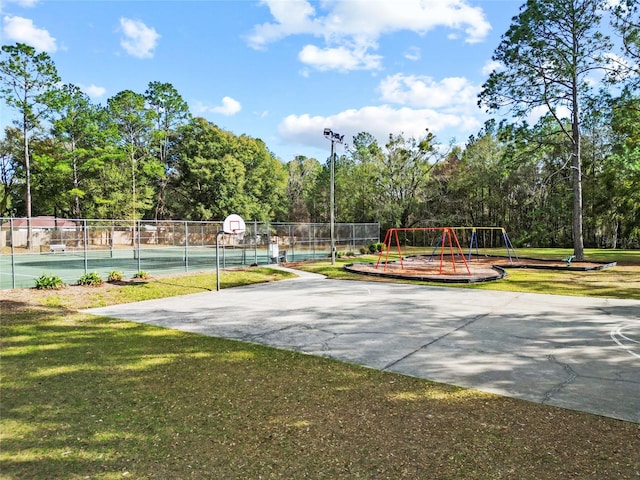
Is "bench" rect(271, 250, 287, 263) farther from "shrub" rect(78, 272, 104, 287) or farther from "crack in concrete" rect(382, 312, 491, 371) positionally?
"crack in concrete" rect(382, 312, 491, 371)

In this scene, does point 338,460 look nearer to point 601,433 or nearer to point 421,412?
point 421,412

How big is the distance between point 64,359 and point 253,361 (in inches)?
100

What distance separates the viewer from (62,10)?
8.84 m

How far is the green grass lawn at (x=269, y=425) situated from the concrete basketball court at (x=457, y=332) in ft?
1.95

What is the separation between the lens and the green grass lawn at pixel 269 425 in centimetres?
285

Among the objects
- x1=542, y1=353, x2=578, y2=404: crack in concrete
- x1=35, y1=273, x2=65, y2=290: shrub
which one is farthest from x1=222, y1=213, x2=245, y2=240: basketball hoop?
x1=542, y1=353, x2=578, y2=404: crack in concrete

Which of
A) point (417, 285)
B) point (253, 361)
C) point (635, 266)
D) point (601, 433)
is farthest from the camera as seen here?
point (635, 266)

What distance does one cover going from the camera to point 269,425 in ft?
11.6

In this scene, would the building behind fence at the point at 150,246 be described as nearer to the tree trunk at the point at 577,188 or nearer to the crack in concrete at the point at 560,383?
the crack in concrete at the point at 560,383

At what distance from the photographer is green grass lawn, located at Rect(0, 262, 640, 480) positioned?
2.85m

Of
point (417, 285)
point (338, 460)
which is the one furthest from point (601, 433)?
point (417, 285)

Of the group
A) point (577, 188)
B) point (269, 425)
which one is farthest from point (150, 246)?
point (577, 188)

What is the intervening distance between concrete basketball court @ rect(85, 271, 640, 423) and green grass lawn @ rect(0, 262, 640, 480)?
1.95ft

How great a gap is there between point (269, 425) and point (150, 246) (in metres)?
15.6
